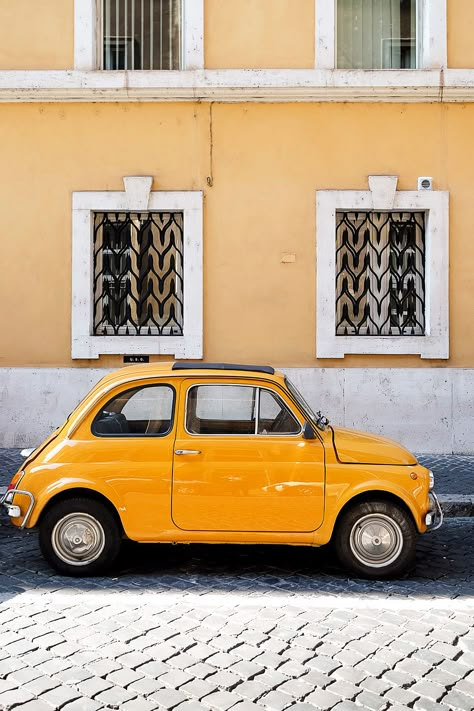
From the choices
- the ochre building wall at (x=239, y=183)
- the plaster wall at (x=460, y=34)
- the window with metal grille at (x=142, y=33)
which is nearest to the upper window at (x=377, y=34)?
the plaster wall at (x=460, y=34)

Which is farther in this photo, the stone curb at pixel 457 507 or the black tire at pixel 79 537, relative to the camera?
the stone curb at pixel 457 507

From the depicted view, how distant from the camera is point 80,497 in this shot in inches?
242

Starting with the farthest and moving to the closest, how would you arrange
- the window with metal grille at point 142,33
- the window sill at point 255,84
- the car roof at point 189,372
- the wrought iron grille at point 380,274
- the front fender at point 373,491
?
1. the window with metal grille at point 142,33
2. the wrought iron grille at point 380,274
3. the window sill at point 255,84
4. the car roof at point 189,372
5. the front fender at point 373,491

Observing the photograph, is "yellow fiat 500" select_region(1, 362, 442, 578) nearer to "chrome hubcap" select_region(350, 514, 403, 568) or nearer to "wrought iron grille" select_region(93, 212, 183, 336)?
"chrome hubcap" select_region(350, 514, 403, 568)

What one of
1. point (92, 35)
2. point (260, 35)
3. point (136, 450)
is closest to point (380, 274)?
point (260, 35)

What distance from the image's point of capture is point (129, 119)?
1155 cm

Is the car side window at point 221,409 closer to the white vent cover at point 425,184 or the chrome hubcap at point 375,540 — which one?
the chrome hubcap at point 375,540

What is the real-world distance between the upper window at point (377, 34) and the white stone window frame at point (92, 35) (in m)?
1.98

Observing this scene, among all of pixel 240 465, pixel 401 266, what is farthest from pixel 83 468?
pixel 401 266

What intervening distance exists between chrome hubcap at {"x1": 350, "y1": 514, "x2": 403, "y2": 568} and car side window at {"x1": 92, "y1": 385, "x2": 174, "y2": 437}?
159cm

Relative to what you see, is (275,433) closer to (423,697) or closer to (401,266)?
(423,697)

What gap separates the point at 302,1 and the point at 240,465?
789 centimetres

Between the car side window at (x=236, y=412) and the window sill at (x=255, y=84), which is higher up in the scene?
the window sill at (x=255, y=84)

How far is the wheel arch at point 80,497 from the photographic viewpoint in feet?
20.1
